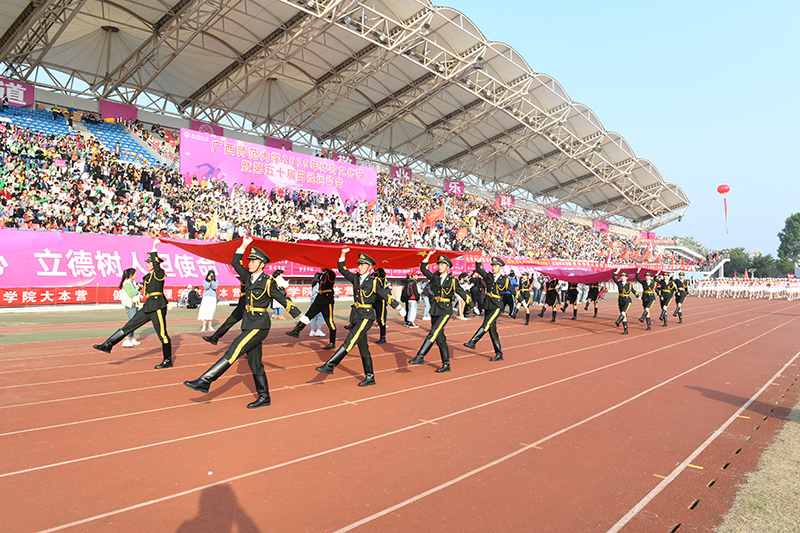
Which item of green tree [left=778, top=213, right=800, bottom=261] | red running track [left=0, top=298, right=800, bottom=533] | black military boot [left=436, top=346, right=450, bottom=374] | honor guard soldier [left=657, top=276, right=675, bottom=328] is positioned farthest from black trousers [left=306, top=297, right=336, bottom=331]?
green tree [left=778, top=213, right=800, bottom=261]

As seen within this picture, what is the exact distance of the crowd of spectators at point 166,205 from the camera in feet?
61.8

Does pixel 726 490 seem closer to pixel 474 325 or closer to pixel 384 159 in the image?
pixel 474 325

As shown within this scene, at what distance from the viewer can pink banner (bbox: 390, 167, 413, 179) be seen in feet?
126

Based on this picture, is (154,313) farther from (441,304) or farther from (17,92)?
(17,92)

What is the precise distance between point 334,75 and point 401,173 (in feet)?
40.3

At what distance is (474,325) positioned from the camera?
15562 mm

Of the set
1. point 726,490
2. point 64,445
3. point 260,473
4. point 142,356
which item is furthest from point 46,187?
point 726,490

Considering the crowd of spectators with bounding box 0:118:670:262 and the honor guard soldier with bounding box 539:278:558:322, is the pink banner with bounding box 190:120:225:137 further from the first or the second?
the honor guard soldier with bounding box 539:278:558:322

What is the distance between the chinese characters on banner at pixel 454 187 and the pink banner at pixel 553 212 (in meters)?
13.1

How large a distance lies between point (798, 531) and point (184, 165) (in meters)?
25.6

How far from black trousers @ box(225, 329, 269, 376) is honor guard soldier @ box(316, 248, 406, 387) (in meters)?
1.38

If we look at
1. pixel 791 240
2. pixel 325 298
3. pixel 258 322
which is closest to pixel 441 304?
pixel 325 298

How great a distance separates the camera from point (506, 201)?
1823 inches

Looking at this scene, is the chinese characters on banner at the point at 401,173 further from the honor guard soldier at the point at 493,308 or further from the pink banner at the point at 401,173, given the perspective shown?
the honor guard soldier at the point at 493,308
